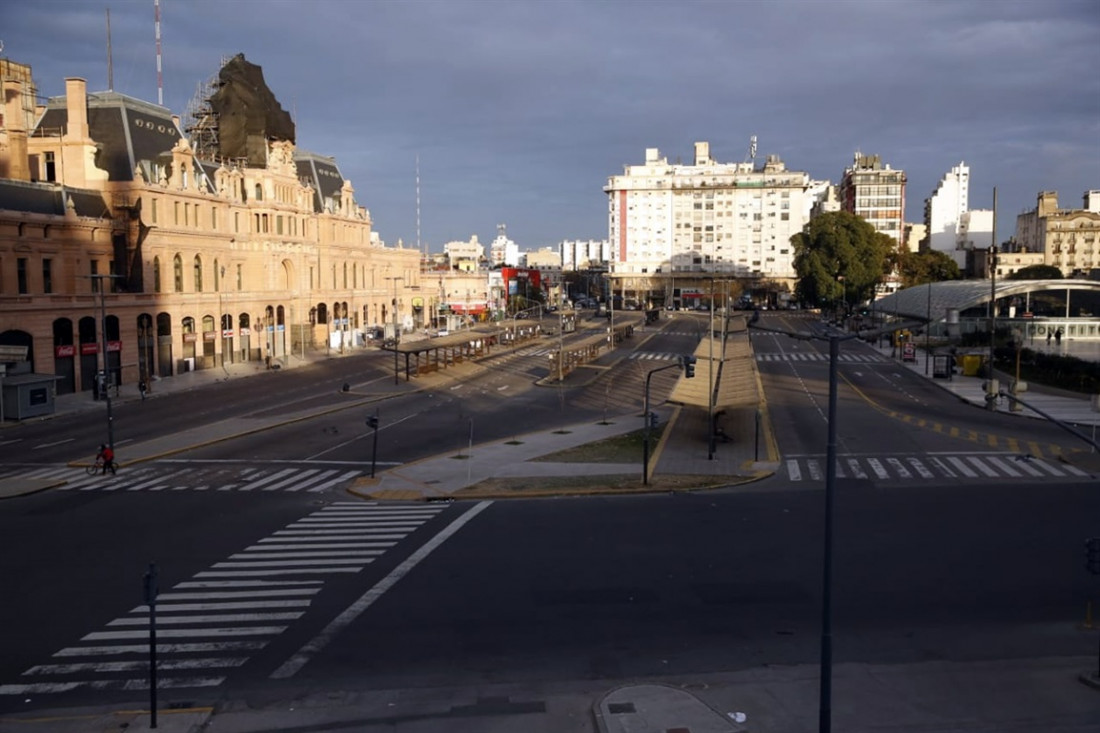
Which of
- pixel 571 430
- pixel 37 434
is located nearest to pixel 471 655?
pixel 571 430

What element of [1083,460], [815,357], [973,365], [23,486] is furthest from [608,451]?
[815,357]

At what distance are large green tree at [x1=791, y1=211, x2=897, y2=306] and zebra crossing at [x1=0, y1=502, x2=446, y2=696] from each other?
364 ft

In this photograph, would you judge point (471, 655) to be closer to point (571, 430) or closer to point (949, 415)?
point (571, 430)

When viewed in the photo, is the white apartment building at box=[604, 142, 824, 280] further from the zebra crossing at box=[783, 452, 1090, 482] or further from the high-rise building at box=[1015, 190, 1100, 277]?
the zebra crossing at box=[783, 452, 1090, 482]

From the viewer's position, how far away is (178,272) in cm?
7531

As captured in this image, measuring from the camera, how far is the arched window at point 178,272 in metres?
74.8

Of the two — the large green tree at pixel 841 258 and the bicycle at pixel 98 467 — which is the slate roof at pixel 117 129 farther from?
the large green tree at pixel 841 258

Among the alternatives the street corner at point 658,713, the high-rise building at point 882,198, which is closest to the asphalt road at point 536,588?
the street corner at point 658,713

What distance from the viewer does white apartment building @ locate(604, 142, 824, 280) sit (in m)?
194

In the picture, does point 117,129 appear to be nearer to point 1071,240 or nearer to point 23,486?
point 23,486

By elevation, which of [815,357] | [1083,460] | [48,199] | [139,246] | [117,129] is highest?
[117,129]

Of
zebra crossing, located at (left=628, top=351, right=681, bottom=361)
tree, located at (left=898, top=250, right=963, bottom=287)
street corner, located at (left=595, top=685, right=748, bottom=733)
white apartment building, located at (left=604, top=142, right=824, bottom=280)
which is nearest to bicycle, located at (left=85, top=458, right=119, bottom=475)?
street corner, located at (left=595, top=685, right=748, bottom=733)

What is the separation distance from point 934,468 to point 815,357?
5785 cm

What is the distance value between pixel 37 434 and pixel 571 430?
29129 mm
